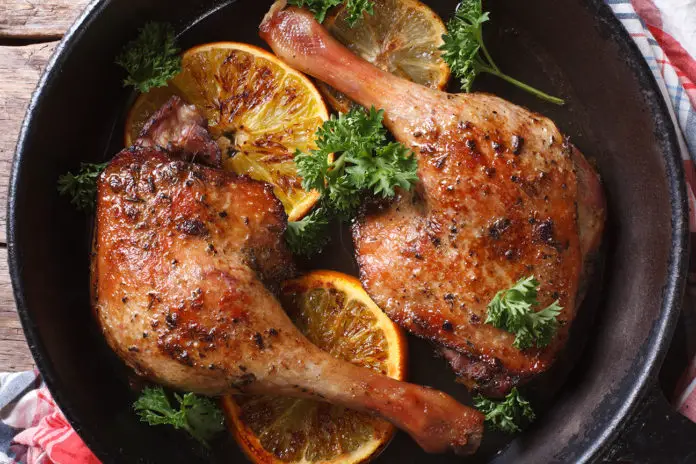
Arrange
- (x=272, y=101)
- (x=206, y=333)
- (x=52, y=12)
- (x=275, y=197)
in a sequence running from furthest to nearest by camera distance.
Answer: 1. (x=52, y=12)
2. (x=272, y=101)
3. (x=275, y=197)
4. (x=206, y=333)

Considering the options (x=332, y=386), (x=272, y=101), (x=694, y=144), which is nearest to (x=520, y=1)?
(x=694, y=144)

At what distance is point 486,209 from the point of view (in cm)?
238

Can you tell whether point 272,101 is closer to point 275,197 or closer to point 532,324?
point 275,197

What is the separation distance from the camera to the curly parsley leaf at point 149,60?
262 centimetres

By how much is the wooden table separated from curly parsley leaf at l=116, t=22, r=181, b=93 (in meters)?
0.46

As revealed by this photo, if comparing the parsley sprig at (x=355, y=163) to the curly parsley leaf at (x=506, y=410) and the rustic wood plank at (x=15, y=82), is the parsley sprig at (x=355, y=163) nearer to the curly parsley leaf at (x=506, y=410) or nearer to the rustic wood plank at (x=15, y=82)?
the curly parsley leaf at (x=506, y=410)

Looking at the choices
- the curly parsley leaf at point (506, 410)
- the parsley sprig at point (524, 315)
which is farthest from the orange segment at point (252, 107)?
the curly parsley leaf at point (506, 410)

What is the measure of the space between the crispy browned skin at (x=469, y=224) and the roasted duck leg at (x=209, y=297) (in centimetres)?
25

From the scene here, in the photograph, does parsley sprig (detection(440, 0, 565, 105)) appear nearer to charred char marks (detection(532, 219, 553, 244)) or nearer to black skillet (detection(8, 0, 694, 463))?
black skillet (detection(8, 0, 694, 463))

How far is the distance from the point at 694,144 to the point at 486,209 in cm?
99

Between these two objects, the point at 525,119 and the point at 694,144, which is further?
the point at 694,144

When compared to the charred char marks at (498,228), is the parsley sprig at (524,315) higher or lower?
lower

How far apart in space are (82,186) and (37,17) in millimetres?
861

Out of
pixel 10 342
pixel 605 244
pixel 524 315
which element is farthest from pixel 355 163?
pixel 10 342
